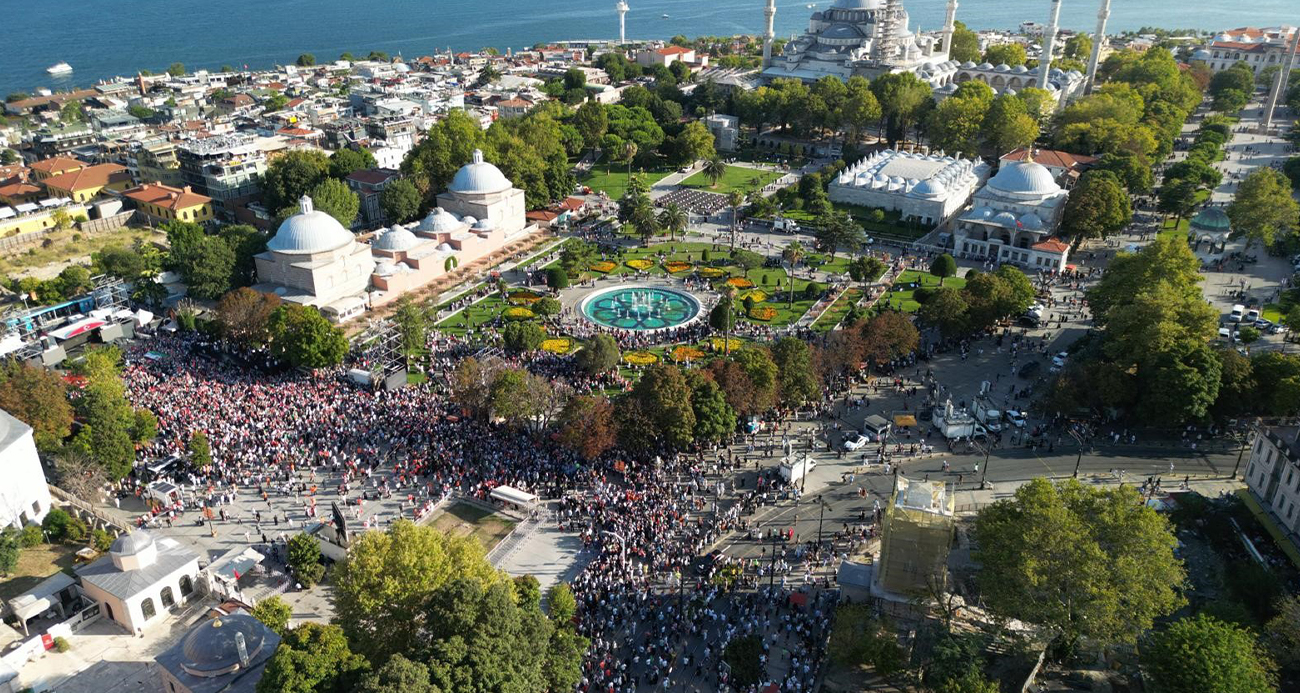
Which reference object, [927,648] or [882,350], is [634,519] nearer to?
[927,648]

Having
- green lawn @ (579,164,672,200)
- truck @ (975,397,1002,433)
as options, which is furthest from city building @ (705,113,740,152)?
truck @ (975,397,1002,433)

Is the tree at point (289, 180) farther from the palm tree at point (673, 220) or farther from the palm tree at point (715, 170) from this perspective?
the palm tree at point (715, 170)

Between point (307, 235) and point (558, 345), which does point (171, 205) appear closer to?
point (307, 235)

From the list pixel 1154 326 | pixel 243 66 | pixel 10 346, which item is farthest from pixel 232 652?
pixel 243 66

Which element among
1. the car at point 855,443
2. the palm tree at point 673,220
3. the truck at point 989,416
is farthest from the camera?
the palm tree at point 673,220

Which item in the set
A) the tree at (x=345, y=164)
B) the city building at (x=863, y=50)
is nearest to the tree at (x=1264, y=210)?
the city building at (x=863, y=50)
